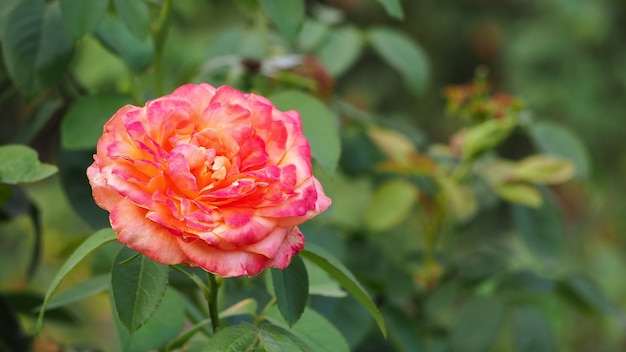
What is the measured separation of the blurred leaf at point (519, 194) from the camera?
40.1 inches

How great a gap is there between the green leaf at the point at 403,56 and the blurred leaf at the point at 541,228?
0.23 metres

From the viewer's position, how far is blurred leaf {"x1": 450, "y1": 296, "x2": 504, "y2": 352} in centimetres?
98

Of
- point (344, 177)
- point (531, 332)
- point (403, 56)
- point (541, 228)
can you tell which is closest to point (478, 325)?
point (531, 332)

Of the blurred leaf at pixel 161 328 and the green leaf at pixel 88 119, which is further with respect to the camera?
the green leaf at pixel 88 119

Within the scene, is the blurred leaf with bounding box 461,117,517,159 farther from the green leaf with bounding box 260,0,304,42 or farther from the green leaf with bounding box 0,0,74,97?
the green leaf with bounding box 0,0,74,97

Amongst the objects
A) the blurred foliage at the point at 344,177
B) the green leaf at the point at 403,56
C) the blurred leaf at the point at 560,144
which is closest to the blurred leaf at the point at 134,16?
the blurred foliage at the point at 344,177

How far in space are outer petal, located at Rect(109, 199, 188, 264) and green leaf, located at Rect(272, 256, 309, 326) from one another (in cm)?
8

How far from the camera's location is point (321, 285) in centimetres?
72

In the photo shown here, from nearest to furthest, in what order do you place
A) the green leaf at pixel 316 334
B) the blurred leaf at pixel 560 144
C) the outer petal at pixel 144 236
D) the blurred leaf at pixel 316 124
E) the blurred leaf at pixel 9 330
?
1. the outer petal at pixel 144 236
2. the green leaf at pixel 316 334
3. the blurred leaf at pixel 316 124
4. the blurred leaf at pixel 9 330
5. the blurred leaf at pixel 560 144

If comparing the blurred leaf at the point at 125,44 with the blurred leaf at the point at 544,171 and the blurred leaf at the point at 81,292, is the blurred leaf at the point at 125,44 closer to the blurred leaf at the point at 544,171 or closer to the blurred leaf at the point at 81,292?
the blurred leaf at the point at 81,292

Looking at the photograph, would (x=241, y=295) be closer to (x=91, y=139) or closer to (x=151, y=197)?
(x=91, y=139)

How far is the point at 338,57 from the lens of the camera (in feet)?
3.91

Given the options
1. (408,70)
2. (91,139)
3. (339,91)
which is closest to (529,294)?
(408,70)

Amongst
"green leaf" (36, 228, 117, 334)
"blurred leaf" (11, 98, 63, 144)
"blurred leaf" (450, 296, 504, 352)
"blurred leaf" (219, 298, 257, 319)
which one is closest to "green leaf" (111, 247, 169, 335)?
"green leaf" (36, 228, 117, 334)
